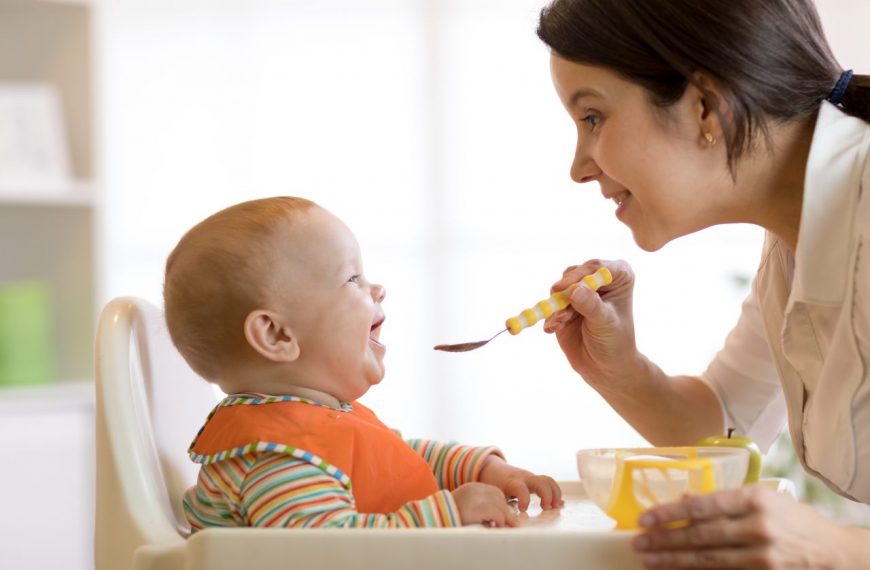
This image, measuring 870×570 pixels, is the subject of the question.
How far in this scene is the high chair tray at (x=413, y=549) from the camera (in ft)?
2.69

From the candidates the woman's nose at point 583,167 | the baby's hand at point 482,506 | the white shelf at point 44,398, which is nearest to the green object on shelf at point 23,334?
the white shelf at point 44,398

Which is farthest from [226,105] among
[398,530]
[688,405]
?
[398,530]

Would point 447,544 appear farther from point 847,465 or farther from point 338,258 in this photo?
point 847,465

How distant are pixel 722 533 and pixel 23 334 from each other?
203cm

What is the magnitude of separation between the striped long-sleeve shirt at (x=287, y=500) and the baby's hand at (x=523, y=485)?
17 cm

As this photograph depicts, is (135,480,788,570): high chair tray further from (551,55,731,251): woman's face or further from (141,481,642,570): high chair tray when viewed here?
(551,55,731,251): woman's face

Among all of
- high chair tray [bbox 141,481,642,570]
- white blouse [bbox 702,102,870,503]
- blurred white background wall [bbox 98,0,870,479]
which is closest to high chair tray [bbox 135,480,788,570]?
high chair tray [bbox 141,481,642,570]

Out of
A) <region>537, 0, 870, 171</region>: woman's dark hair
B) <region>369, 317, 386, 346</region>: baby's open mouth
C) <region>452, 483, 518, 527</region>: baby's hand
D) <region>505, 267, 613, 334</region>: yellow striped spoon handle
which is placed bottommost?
<region>452, 483, 518, 527</region>: baby's hand

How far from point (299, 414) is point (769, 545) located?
467 millimetres

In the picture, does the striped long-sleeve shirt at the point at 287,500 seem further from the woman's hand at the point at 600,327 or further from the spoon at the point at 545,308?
the woman's hand at the point at 600,327

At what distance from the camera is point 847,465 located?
47.0 inches

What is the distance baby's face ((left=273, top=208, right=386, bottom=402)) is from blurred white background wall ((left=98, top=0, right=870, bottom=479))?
2.04 meters

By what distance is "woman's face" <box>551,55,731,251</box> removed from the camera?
125cm

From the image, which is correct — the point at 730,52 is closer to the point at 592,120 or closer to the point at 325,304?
the point at 592,120
